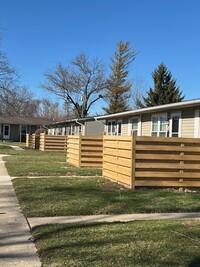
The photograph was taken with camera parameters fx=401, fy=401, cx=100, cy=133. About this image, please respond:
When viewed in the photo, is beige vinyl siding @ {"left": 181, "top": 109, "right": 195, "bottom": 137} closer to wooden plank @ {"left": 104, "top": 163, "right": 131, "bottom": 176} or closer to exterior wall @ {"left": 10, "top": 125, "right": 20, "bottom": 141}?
wooden plank @ {"left": 104, "top": 163, "right": 131, "bottom": 176}

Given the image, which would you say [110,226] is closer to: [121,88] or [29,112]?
[121,88]

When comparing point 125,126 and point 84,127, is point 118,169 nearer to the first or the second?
point 125,126

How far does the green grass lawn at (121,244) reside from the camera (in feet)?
15.0

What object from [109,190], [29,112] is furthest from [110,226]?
[29,112]

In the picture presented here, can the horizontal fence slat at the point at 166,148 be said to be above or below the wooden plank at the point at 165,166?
above

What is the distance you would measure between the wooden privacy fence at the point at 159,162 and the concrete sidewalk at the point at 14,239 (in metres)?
3.20

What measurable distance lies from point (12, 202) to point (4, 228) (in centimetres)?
232

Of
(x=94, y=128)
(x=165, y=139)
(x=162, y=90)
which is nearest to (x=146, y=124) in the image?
(x=165, y=139)

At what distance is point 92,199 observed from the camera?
8.62m

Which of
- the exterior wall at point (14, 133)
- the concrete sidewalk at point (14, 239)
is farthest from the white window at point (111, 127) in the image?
the exterior wall at point (14, 133)

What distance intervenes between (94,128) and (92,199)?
1023 inches

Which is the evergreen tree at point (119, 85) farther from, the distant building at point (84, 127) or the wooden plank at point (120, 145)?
the wooden plank at point (120, 145)

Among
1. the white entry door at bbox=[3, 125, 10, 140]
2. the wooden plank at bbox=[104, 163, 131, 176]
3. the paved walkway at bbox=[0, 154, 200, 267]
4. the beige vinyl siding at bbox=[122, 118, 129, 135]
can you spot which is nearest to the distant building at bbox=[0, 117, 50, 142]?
the white entry door at bbox=[3, 125, 10, 140]

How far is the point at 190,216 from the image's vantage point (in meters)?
7.41
